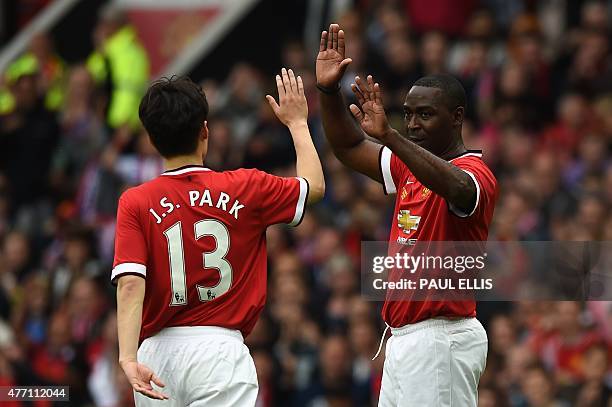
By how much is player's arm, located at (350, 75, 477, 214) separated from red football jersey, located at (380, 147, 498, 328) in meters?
0.08

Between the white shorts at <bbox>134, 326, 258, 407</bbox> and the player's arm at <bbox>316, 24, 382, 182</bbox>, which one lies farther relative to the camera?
the player's arm at <bbox>316, 24, 382, 182</bbox>

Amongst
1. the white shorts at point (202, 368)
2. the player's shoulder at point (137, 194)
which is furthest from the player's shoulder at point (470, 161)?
the player's shoulder at point (137, 194)

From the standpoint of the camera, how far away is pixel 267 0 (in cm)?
1636

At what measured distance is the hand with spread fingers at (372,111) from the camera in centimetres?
649

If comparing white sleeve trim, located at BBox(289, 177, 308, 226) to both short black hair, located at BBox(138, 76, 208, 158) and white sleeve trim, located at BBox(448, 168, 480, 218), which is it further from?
white sleeve trim, located at BBox(448, 168, 480, 218)

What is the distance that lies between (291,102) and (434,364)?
4.58ft

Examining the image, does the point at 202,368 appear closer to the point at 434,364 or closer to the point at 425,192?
the point at 434,364

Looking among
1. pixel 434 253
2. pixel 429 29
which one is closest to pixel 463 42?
pixel 429 29

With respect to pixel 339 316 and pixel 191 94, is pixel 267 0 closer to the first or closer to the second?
pixel 339 316

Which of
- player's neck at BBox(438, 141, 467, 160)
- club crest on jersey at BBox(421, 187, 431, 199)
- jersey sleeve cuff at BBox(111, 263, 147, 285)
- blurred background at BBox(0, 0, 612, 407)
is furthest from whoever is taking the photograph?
blurred background at BBox(0, 0, 612, 407)

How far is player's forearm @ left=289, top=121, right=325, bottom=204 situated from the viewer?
22.0ft

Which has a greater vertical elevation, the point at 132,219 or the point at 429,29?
the point at 429,29

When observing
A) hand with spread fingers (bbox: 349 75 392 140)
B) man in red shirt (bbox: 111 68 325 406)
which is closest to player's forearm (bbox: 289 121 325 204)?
man in red shirt (bbox: 111 68 325 406)

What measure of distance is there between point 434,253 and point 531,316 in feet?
15.0
